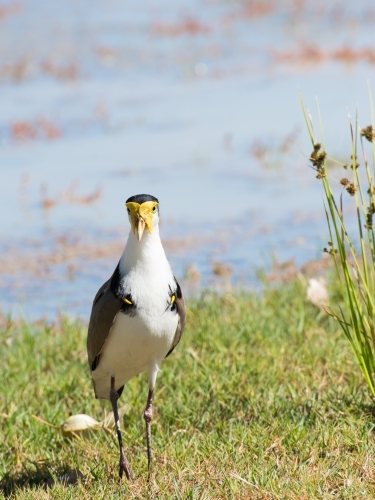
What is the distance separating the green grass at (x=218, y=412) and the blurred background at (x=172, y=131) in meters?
1.01

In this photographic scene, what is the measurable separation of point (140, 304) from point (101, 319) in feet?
0.79

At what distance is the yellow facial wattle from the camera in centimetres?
402

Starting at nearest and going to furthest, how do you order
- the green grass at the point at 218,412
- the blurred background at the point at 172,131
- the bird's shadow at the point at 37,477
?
the green grass at the point at 218,412 → the bird's shadow at the point at 37,477 → the blurred background at the point at 172,131

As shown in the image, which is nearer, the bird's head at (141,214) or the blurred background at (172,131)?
the bird's head at (141,214)

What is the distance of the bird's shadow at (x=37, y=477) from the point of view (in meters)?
4.25

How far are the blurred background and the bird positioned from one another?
1.94 m

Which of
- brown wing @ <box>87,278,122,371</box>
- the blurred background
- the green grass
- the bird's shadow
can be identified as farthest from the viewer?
the blurred background

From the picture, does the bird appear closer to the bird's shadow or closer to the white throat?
the white throat

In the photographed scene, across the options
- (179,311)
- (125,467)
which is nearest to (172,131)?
(179,311)

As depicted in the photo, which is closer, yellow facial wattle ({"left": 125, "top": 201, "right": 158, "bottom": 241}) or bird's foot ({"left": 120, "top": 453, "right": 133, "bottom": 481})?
yellow facial wattle ({"left": 125, "top": 201, "right": 158, "bottom": 241})

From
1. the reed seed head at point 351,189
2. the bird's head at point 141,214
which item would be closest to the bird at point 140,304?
the bird's head at point 141,214

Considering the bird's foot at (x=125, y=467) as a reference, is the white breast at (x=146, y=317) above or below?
above

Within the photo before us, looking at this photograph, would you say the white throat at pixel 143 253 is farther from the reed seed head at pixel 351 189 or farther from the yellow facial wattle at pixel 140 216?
the reed seed head at pixel 351 189

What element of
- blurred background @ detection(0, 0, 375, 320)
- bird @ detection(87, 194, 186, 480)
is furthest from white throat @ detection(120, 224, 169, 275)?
blurred background @ detection(0, 0, 375, 320)
